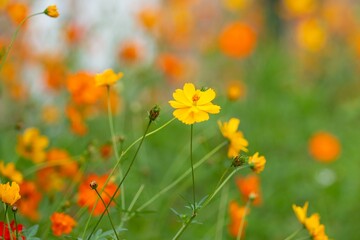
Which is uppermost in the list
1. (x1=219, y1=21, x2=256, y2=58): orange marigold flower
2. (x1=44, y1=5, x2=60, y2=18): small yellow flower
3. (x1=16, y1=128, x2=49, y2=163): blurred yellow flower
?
(x1=219, y1=21, x2=256, y2=58): orange marigold flower

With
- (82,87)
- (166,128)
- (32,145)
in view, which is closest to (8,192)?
(32,145)

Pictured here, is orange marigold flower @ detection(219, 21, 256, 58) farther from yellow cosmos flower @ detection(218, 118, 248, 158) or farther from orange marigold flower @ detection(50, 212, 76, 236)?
orange marigold flower @ detection(50, 212, 76, 236)

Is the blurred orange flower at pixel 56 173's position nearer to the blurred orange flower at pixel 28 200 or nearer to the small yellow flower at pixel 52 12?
the blurred orange flower at pixel 28 200

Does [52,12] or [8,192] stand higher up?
[52,12]

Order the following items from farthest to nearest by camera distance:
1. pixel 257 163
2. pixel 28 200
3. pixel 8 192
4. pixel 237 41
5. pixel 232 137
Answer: pixel 237 41
pixel 28 200
pixel 232 137
pixel 257 163
pixel 8 192

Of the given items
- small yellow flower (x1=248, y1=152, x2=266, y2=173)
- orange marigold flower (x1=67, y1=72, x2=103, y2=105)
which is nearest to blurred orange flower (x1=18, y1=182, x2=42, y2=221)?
orange marigold flower (x1=67, y1=72, x2=103, y2=105)

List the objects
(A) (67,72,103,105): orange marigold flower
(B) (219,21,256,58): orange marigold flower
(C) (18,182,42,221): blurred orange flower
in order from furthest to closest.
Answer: (B) (219,21,256,58): orange marigold flower, (A) (67,72,103,105): orange marigold flower, (C) (18,182,42,221): blurred orange flower

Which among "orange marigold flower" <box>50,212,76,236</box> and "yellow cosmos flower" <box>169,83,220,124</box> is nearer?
"yellow cosmos flower" <box>169,83,220,124</box>

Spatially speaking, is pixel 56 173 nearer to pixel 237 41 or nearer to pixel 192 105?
pixel 192 105

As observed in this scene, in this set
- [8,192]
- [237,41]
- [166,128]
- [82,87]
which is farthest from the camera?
[237,41]
